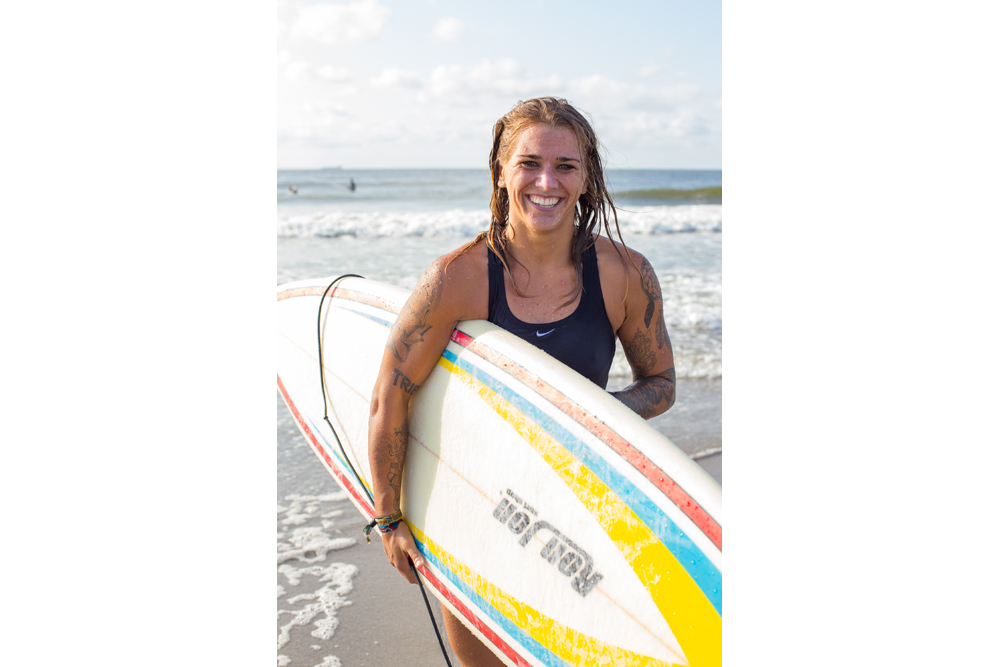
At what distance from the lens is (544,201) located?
4.83 feet

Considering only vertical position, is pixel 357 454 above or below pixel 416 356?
below

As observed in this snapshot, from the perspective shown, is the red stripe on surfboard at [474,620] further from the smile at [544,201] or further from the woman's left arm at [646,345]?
the smile at [544,201]

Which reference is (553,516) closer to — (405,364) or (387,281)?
(405,364)

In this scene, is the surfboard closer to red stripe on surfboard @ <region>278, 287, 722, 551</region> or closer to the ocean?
red stripe on surfboard @ <region>278, 287, 722, 551</region>

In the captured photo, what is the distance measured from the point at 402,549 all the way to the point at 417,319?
689mm

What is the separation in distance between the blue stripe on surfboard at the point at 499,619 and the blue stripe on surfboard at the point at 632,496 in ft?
1.41

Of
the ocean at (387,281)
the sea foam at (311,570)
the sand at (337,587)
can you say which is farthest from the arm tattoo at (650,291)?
the sea foam at (311,570)

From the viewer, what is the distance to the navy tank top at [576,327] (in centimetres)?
158

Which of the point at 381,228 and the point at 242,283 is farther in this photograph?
the point at 381,228
